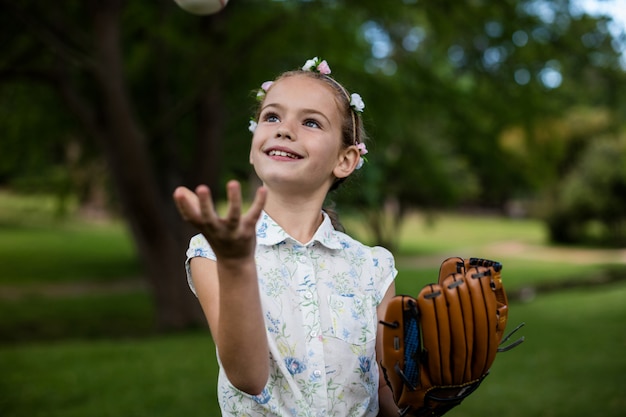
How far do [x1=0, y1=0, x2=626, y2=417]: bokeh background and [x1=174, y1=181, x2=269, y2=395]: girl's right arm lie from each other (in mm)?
4560

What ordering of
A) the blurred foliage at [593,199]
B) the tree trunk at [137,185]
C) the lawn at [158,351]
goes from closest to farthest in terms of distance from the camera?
the lawn at [158,351] → the tree trunk at [137,185] → the blurred foliage at [593,199]

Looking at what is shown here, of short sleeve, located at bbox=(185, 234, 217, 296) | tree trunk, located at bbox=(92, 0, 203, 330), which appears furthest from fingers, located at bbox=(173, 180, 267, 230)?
tree trunk, located at bbox=(92, 0, 203, 330)

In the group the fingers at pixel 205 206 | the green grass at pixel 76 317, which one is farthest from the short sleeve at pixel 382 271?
the green grass at pixel 76 317

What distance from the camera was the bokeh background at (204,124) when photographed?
7914 mm

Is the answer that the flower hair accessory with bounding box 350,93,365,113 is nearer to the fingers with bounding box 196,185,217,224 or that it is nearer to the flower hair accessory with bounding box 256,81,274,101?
the flower hair accessory with bounding box 256,81,274,101

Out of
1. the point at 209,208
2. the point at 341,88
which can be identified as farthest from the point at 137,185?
the point at 209,208

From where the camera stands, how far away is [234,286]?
5.17 ft

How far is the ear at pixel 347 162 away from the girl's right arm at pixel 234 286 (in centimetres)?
54

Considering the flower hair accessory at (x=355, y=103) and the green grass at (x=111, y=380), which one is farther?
the green grass at (x=111, y=380)

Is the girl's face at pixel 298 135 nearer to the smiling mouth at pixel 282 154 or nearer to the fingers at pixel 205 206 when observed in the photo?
the smiling mouth at pixel 282 154

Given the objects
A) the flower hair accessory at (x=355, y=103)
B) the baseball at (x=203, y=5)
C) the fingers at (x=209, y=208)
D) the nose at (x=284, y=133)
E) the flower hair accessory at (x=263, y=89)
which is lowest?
the fingers at (x=209, y=208)

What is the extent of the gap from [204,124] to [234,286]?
9.71 metres

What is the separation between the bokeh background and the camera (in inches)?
312

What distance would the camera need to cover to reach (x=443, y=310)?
6.18 feet
